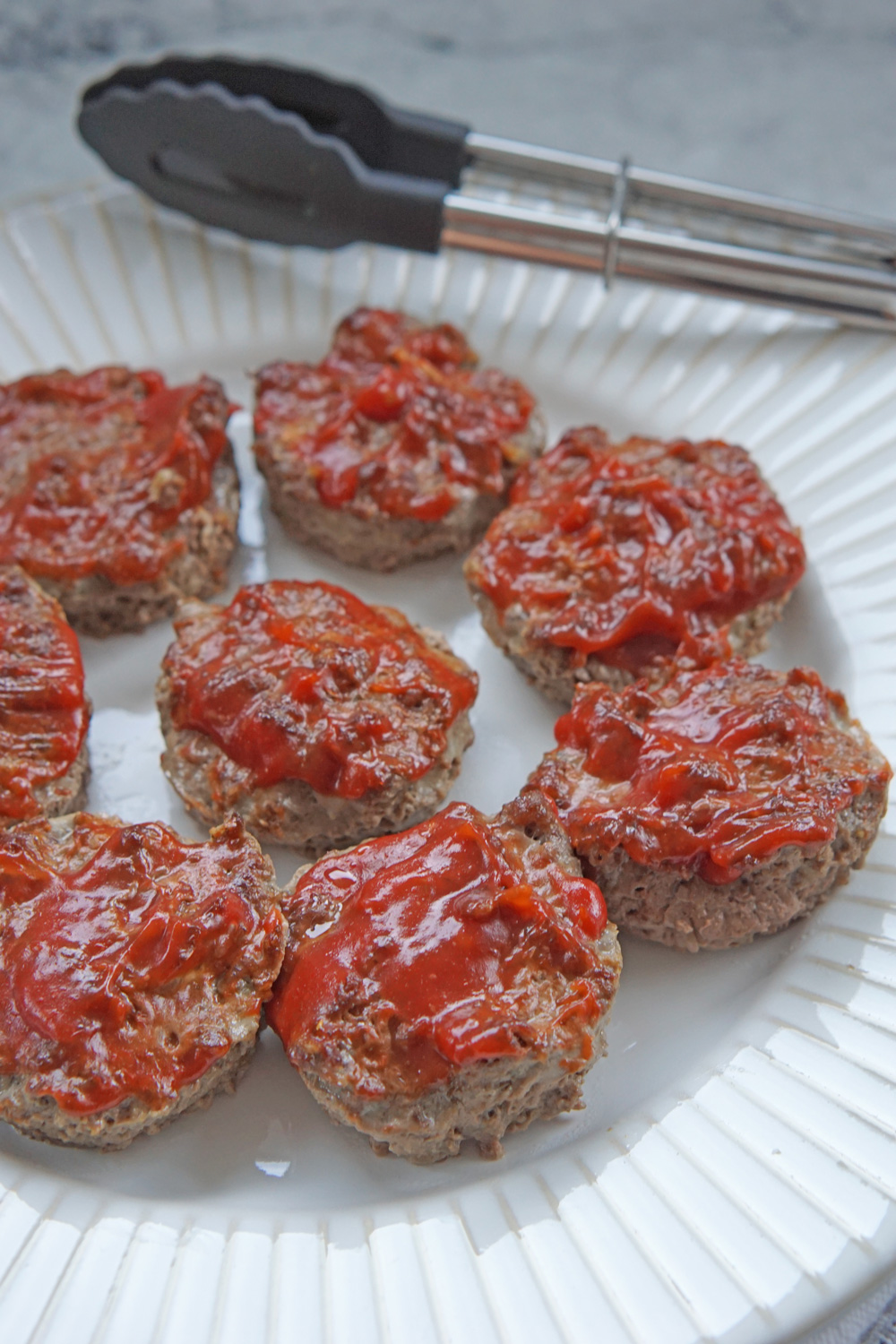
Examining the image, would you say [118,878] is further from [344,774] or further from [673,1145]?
[673,1145]

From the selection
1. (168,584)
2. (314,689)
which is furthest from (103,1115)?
(168,584)

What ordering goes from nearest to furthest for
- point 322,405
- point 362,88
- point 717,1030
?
point 717,1030
point 322,405
point 362,88

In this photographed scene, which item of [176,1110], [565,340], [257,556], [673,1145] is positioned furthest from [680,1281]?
[565,340]

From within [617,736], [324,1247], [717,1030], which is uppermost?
[617,736]

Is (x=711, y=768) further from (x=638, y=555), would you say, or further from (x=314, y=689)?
(x=314, y=689)

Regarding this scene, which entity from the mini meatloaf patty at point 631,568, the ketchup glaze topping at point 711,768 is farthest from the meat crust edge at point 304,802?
the mini meatloaf patty at point 631,568

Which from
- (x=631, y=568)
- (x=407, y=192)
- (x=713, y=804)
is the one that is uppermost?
(x=407, y=192)
